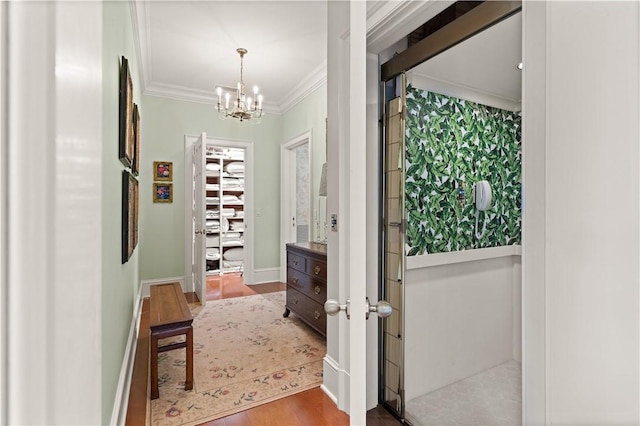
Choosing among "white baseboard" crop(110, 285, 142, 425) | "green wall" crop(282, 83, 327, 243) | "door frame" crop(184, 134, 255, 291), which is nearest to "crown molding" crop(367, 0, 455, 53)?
"green wall" crop(282, 83, 327, 243)

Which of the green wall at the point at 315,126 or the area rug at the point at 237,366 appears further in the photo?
the green wall at the point at 315,126

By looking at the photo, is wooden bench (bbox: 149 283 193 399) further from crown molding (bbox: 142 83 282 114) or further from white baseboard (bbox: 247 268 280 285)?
crown molding (bbox: 142 83 282 114)

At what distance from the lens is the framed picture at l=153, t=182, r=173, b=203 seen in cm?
446

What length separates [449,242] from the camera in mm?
2117

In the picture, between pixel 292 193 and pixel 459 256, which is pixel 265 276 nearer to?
pixel 292 193

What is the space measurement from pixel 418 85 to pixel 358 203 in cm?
143

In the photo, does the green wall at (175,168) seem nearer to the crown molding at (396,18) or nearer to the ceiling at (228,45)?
the ceiling at (228,45)

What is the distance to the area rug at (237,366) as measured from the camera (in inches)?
79.5

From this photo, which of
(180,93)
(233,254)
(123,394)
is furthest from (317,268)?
(233,254)

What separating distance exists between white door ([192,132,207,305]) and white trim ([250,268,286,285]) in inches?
36.5

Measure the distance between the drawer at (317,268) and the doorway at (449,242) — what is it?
86cm
